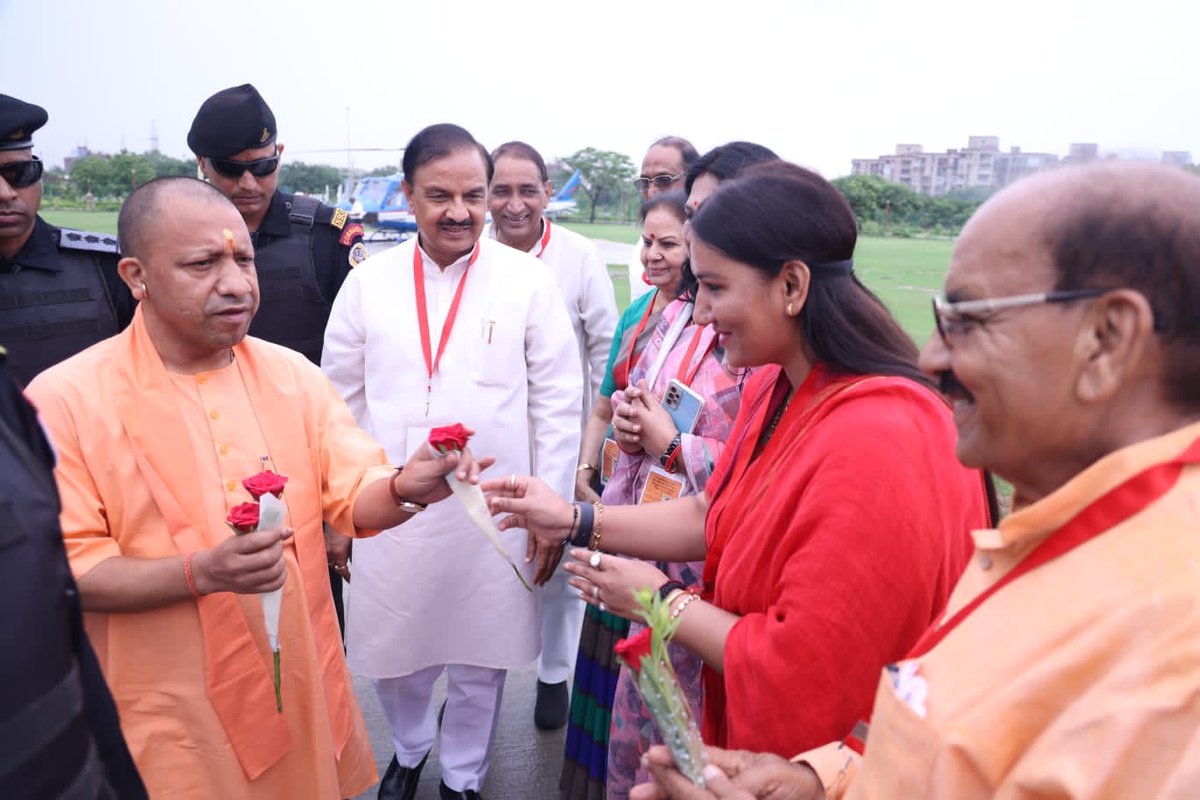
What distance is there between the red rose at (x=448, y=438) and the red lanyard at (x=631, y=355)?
1.31 metres

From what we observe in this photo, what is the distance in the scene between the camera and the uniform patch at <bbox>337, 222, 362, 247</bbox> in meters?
3.98

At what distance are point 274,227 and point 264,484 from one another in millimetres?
2227

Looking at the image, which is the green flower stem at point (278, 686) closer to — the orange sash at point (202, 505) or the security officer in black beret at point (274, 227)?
the orange sash at point (202, 505)

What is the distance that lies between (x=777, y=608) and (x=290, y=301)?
287 centimetres

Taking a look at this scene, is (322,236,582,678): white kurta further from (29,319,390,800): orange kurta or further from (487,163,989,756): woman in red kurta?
(487,163,989,756): woman in red kurta

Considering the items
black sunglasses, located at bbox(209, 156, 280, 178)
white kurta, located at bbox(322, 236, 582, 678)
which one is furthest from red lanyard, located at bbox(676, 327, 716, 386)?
black sunglasses, located at bbox(209, 156, 280, 178)

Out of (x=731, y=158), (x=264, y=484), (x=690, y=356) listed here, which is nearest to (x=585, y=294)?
(x=731, y=158)

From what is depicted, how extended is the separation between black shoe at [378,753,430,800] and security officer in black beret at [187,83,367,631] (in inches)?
31.7

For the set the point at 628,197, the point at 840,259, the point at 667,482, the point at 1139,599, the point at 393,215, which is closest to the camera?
the point at 1139,599

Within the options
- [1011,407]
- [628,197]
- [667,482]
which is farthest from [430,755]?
[628,197]

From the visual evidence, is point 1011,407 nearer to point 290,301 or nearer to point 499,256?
point 499,256

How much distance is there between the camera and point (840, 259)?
1.90 m

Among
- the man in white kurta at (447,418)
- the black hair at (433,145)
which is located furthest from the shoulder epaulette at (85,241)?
the black hair at (433,145)

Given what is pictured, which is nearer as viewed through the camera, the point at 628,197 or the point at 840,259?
the point at 840,259
